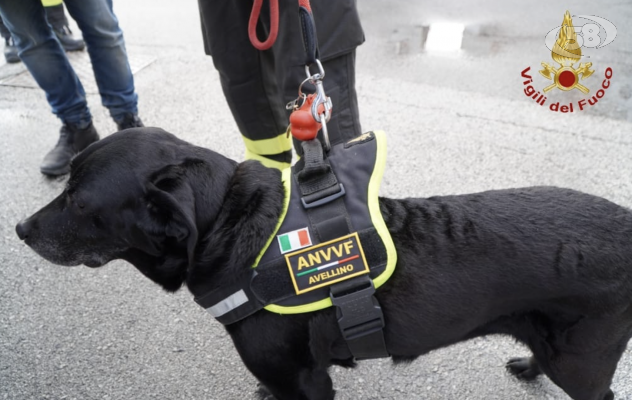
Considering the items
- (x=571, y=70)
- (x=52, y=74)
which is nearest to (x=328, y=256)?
(x=52, y=74)

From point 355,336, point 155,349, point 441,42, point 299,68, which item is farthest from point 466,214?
point 441,42

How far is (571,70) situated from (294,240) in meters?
3.66

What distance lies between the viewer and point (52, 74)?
3.17 meters

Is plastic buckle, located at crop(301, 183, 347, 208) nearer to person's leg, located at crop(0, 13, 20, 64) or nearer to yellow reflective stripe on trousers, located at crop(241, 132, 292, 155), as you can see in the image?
yellow reflective stripe on trousers, located at crop(241, 132, 292, 155)

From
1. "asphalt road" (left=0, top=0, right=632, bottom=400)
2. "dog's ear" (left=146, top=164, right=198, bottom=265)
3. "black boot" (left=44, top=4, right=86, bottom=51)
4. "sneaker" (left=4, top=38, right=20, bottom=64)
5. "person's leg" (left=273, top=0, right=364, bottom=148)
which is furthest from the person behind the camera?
"sneaker" (left=4, top=38, right=20, bottom=64)

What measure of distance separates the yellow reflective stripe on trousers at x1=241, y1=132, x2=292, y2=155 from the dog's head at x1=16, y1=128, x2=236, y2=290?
115 centimetres

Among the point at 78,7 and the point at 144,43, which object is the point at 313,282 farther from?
the point at 144,43

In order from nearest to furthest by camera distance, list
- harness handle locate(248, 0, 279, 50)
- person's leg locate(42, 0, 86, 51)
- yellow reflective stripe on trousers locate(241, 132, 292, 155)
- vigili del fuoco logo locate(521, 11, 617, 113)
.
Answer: harness handle locate(248, 0, 279, 50) < yellow reflective stripe on trousers locate(241, 132, 292, 155) < vigili del fuoco logo locate(521, 11, 617, 113) < person's leg locate(42, 0, 86, 51)

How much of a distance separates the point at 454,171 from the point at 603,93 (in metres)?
1.60

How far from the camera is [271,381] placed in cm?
162

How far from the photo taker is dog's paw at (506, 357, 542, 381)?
6.64 feet

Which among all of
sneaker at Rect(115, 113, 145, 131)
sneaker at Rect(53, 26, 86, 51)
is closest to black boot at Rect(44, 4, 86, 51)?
sneaker at Rect(53, 26, 86, 51)

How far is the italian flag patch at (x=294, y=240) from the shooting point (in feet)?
4.74

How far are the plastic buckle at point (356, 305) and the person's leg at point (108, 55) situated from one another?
2536 millimetres
